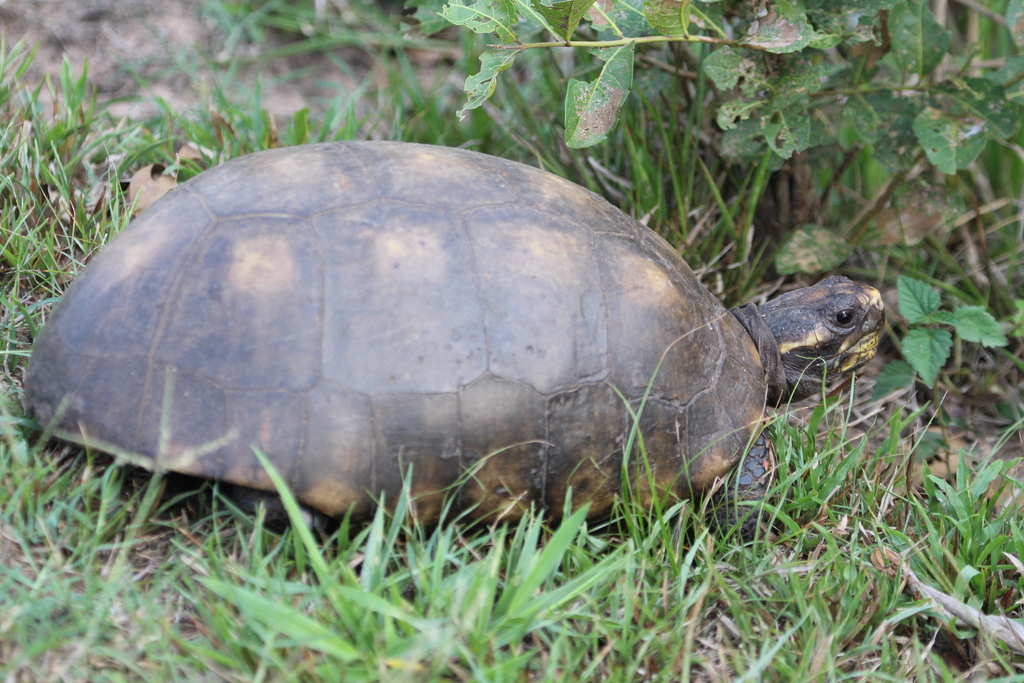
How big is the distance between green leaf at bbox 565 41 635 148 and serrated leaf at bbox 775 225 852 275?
1.04 m

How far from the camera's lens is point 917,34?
114 inches

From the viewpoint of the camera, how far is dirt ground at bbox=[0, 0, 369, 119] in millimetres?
4484

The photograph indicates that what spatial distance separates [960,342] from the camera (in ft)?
11.1

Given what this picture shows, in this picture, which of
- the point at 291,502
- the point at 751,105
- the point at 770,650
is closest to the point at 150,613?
the point at 291,502

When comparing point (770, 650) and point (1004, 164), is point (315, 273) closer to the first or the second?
point (770, 650)

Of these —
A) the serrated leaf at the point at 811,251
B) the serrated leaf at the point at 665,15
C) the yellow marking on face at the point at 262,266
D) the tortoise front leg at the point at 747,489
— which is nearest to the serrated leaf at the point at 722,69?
the serrated leaf at the point at 665,15

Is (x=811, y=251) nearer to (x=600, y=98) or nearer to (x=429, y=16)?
(x=600, y=98)

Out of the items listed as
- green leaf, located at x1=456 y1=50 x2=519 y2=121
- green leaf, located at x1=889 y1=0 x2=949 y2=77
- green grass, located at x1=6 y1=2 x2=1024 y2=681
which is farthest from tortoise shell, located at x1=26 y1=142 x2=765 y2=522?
green leaf, located at x1=889 y1=0 x2=949 y2=77

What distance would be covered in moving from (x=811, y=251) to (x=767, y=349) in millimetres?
705

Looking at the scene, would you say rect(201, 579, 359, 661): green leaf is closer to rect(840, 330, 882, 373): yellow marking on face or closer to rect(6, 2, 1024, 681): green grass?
rect(6, 2, 1024, 681): green grass

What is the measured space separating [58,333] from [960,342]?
3329 millimetres

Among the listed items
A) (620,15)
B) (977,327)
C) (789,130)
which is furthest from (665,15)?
(977,327)

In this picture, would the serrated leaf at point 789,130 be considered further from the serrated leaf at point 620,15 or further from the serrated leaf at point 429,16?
the serrated leaf at point 429,16

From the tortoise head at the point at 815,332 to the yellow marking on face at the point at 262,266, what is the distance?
1.58m
